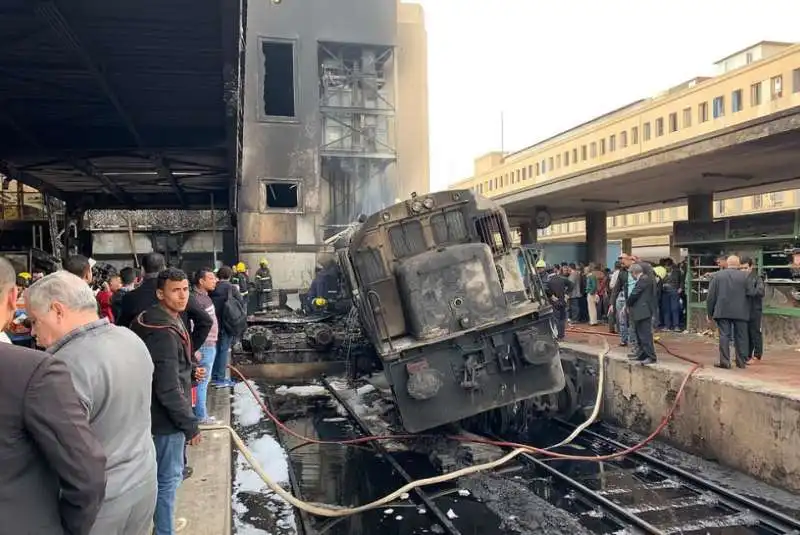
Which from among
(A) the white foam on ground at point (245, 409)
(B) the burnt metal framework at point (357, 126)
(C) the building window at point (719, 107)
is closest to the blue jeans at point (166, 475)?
(A) the white foam on ground at point (245, 409)

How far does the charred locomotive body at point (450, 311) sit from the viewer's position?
301 inches

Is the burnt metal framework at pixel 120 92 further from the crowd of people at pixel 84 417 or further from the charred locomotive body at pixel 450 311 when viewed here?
the crowd of people at pixel 84 417

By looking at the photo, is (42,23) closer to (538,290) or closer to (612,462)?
(538,290)

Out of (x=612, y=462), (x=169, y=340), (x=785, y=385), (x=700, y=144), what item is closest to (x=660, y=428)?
(x=612, y=462)

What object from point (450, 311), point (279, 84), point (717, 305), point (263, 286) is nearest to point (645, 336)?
point (717, 305)

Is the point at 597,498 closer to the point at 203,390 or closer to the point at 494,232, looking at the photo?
the point at 494,232

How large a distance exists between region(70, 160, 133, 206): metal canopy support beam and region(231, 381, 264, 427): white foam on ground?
5.03 meters

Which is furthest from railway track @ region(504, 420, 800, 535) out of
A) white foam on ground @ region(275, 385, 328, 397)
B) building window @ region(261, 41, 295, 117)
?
building window @ region(261, 41, 295, 117)

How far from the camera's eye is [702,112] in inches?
1613

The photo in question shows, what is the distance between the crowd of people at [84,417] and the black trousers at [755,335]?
8.66m

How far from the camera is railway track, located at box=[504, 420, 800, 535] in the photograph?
5.94m

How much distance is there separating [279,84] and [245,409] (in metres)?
19.2

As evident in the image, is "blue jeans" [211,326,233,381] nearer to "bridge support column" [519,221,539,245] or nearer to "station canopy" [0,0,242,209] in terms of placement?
"station canopy" [0,0,242,209]

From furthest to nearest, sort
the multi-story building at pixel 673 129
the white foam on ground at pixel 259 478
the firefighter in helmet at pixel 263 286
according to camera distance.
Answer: the multi-story building at pixel 673 129 < the firefighter in helmet at pixel 263 286 < the white foam on ground at pixel 259 478
